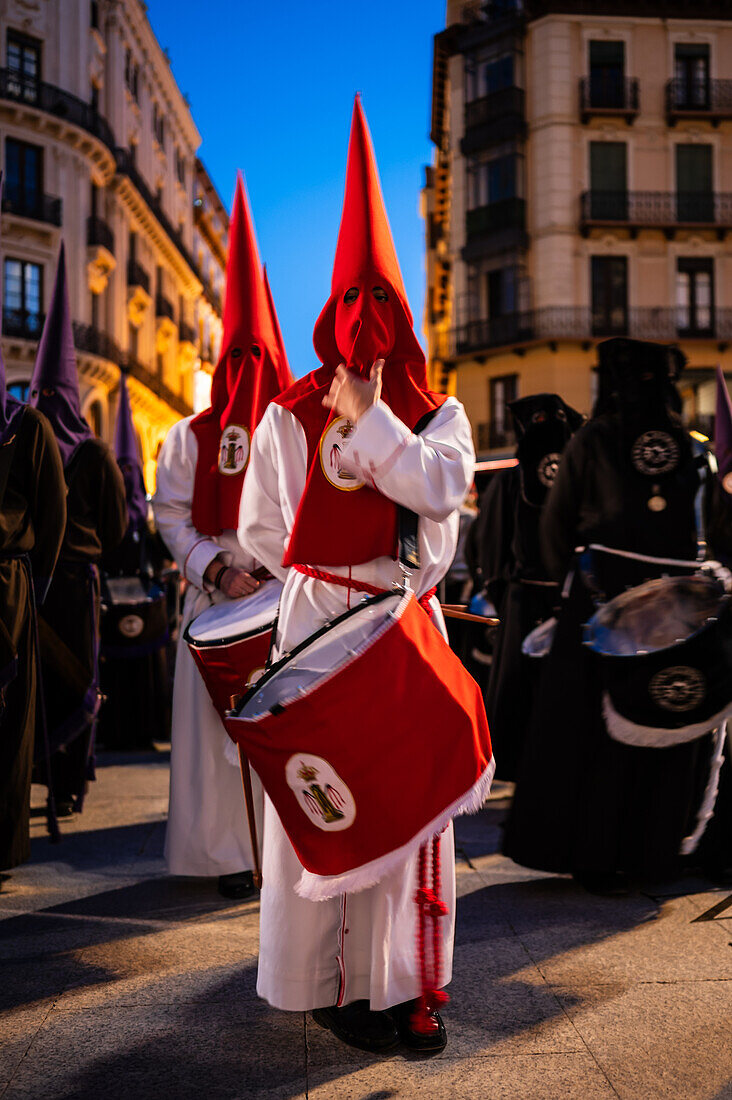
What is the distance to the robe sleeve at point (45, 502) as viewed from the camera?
13.9 ft

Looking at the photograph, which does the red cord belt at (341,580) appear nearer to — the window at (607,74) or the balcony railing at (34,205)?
the balcony railing at (34,205)

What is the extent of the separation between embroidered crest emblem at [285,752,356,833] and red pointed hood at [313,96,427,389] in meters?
1.05

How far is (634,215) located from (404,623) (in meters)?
31.0

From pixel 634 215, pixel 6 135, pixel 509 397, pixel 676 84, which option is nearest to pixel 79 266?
pixel 6 135

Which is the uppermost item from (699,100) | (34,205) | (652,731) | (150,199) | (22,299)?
(699,100)

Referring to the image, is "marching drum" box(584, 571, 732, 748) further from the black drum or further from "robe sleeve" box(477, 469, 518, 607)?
the black drum

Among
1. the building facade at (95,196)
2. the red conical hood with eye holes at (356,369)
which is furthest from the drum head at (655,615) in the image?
the building facade at (95,196)

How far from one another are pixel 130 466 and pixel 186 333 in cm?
3700

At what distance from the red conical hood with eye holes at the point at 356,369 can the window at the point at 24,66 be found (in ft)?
100

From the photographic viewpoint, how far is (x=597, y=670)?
422cm

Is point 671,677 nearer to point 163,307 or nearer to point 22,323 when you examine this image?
point 22,323

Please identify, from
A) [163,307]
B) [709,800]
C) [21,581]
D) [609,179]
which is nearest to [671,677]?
[709,800]

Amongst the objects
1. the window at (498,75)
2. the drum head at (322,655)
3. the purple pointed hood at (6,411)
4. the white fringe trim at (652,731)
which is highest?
the window at (498,75)

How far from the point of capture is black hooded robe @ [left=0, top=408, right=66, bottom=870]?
156 inches
